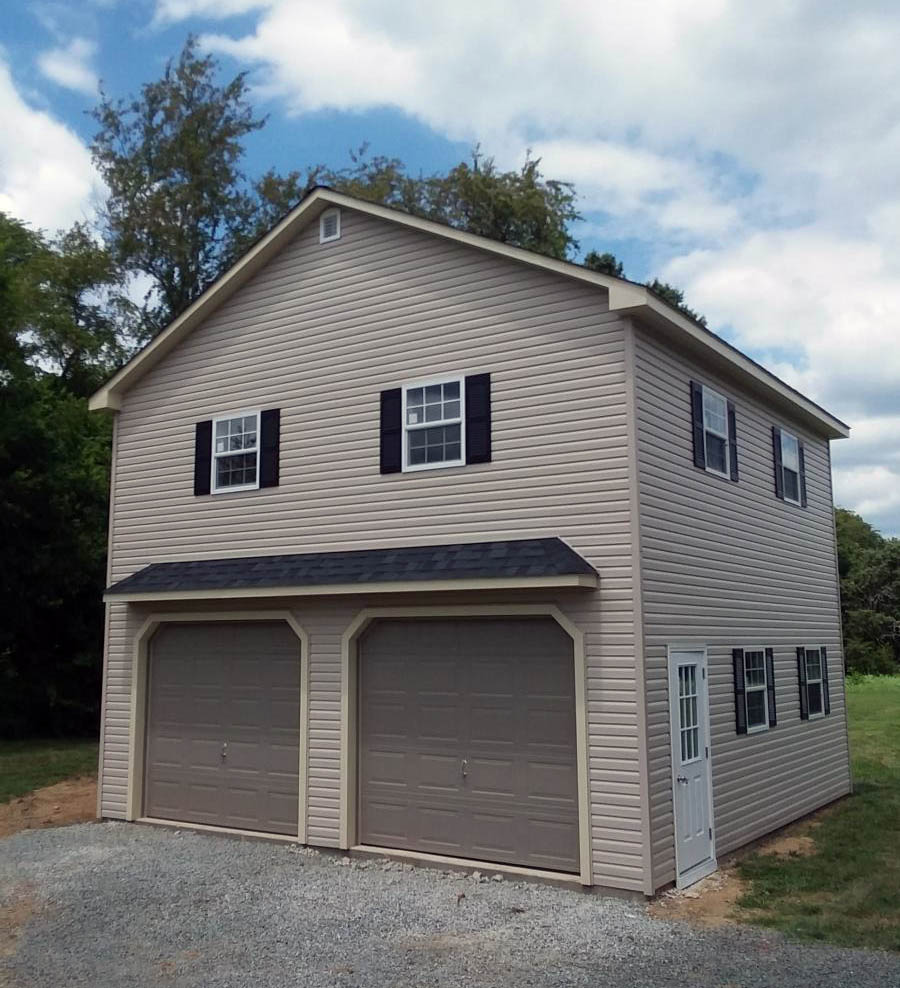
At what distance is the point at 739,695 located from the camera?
37.1 ft

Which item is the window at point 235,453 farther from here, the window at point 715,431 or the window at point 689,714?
the window at point 689,714

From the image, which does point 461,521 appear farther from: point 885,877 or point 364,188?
point 364,188

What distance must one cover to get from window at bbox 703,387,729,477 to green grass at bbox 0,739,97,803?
1180cm

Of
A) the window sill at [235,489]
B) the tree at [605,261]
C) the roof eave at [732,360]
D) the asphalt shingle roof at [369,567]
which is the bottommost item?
the asphalt shingle roof at [369,567]

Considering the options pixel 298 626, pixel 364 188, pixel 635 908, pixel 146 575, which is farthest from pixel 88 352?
pixel 635 908

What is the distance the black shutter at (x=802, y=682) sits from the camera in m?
13.4

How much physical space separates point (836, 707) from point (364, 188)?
69.7ft

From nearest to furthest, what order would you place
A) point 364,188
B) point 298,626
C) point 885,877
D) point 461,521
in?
1. point 885,877
2. point 461,521
3. point 298,626
4. point 364,188

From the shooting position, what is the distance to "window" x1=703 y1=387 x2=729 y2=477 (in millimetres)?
11422

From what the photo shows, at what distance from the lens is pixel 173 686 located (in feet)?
41.6

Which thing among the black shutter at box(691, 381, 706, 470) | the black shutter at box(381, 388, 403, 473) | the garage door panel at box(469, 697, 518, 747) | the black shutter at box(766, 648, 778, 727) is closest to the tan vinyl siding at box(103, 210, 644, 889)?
the black shutter at box(381, 388, 403, 473)

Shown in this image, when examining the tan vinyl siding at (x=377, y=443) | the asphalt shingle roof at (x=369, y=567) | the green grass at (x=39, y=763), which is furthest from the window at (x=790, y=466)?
the green grass at (x=39, y=763)

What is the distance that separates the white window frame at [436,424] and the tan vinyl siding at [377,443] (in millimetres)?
111

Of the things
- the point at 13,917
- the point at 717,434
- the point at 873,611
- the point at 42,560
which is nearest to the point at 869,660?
the point at 873,611
